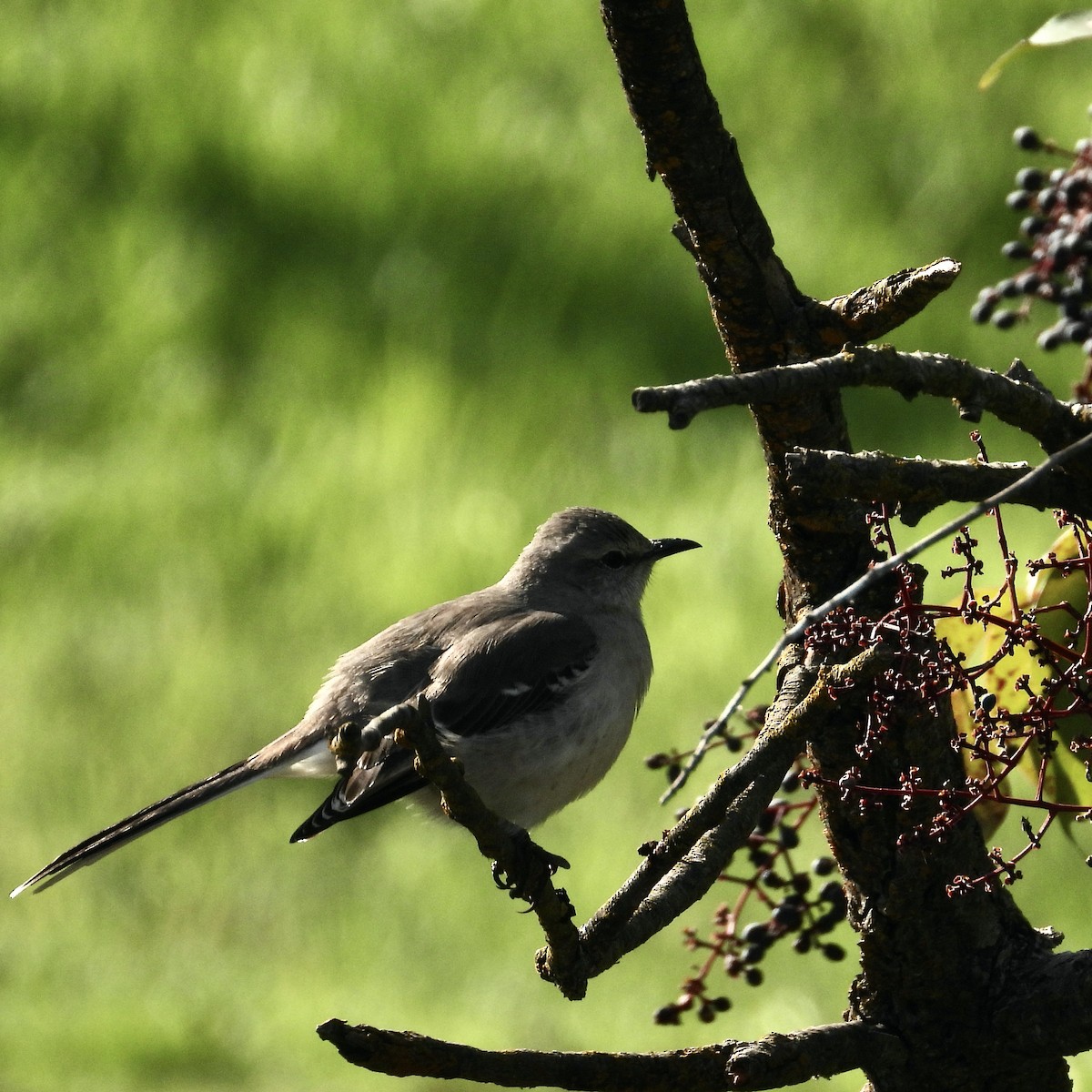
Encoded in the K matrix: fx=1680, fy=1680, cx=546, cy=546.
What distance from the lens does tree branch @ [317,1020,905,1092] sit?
2.15 meters

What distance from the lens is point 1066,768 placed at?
2.48 meters

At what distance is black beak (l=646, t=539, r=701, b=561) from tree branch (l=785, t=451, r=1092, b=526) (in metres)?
2.52

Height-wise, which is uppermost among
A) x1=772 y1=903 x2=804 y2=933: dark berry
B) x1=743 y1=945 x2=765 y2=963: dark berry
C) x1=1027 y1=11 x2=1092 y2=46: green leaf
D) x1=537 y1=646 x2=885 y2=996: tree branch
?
x1=1027 y1=11 x2=1092 y2=46: green leaf

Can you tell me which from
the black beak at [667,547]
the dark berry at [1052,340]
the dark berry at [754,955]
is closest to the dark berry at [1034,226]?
the dark berry at [1052,340]

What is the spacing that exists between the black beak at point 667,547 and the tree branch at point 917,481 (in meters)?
2.52

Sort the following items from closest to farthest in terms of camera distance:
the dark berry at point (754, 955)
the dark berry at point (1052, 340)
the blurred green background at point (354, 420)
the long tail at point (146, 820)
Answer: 1. the dark berry at point (1052, 340)
2. the dark berry at point (754, 955)
3. the long tail at point (146, 820)
4. the blurred green background at point (354, 420)

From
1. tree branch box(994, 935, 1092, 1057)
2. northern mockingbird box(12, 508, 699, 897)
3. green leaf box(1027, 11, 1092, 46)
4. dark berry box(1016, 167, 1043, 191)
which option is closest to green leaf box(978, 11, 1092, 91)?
green leaf box(1027, 11, 1092, 46)

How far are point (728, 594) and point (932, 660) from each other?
170 inches

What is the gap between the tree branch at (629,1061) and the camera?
2.15 m

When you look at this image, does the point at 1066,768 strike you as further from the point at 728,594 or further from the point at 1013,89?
the point at 1013,89

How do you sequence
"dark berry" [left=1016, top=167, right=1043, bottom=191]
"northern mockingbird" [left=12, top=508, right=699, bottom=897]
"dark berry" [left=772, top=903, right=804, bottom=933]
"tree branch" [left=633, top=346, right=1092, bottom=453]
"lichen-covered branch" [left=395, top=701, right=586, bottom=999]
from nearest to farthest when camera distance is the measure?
"tree branch" [left=633, top=346, right=1092, bottom=453] < "lichen-covered branch" [left=395, top=701, right=586, bottom=999] < "dark berry" [left=1016, top=167, right=1043, bottom=191] < "dark berry" [left=772, top=903, right=804, bottom=933] < "northern mockingbird" [left=12, top=508, right=699, bottom=897]

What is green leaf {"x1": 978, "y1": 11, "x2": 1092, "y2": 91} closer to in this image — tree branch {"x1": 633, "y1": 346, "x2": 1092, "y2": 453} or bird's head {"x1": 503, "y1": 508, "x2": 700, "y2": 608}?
tree branch {"x1": 633, "y1": 346, "x2": 1092, "y2": 453}

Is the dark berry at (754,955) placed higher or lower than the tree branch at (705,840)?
higher

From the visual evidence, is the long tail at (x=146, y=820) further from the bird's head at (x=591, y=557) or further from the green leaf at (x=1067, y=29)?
the green leaf at (x=1067, y=29)
